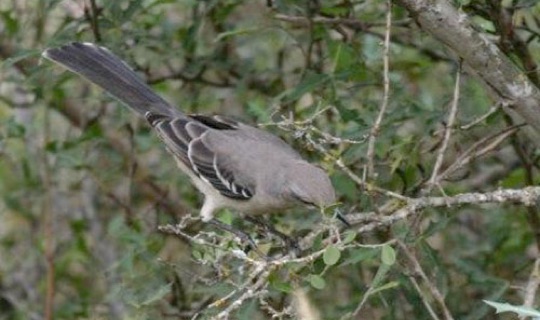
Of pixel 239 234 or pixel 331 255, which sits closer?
pixel 331 255

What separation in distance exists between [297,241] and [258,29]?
38.4 inches

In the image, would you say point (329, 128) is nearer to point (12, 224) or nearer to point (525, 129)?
point (525, 129)

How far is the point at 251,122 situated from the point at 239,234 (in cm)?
133

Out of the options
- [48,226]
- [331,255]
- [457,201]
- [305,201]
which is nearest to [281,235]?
[305,201]

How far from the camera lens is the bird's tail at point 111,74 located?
503 centimetres

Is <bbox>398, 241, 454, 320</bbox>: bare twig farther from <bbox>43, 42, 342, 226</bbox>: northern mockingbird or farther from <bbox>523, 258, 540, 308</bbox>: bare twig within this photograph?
<bbox>43, 42, 342, 226</bbox>: northern mockingbird

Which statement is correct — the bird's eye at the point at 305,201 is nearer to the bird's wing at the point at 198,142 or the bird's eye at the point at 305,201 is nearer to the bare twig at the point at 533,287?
the bird's wing at the point at 198,142

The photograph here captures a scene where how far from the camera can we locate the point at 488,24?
5344mm

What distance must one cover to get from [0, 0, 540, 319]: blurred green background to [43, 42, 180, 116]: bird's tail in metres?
0.06

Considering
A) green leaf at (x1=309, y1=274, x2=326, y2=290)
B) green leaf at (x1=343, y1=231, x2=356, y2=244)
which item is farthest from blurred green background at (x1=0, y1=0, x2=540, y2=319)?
green leaf at (x1=343, y1=231, x2=356, y2=244)

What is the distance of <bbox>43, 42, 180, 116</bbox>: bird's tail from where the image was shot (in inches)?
198

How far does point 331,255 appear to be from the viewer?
3570 mm

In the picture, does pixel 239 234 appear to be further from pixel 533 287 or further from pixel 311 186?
pixel 533 287

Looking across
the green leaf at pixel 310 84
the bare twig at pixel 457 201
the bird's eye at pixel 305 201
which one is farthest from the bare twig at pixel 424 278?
the green leaf at pixel 310 84
